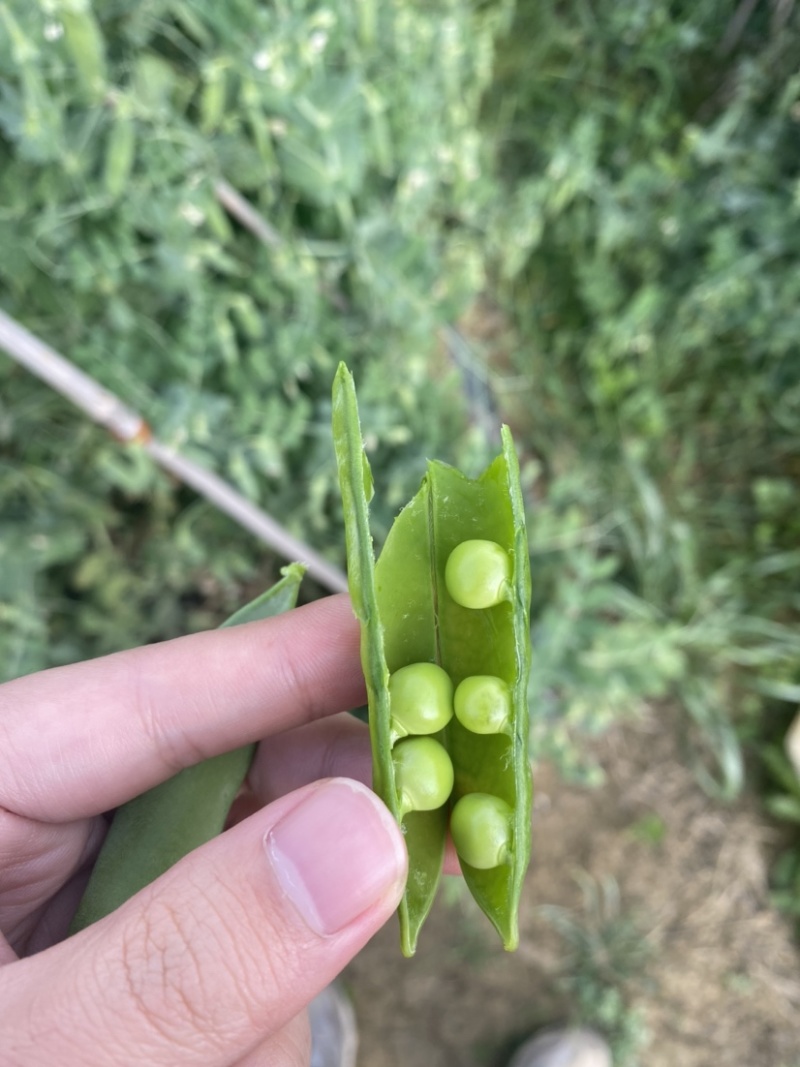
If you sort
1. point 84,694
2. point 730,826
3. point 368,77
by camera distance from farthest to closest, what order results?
1. point 730,826
2. point 368,77
3. point 84,694

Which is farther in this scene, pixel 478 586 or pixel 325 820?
pixel 478 586

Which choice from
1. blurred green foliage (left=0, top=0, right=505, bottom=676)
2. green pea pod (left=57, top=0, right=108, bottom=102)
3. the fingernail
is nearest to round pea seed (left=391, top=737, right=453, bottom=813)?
the fingernail

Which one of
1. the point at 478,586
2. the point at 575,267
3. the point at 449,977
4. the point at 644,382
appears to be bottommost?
the point at 449,977

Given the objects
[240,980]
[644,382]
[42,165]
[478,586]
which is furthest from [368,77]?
[240,980]

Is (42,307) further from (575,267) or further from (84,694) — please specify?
(575,267)

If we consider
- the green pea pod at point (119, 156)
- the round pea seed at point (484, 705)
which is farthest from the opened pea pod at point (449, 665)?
the green pea pod at point (119, 156)

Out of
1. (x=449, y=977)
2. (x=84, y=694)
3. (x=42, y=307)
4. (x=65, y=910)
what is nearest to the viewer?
(x=84, y=694)

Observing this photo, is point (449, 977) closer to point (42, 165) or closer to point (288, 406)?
point (288, 406)

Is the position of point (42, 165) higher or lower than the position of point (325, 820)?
higher

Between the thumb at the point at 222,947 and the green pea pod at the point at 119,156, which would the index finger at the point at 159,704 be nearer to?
the thumb at the point at 222,947
